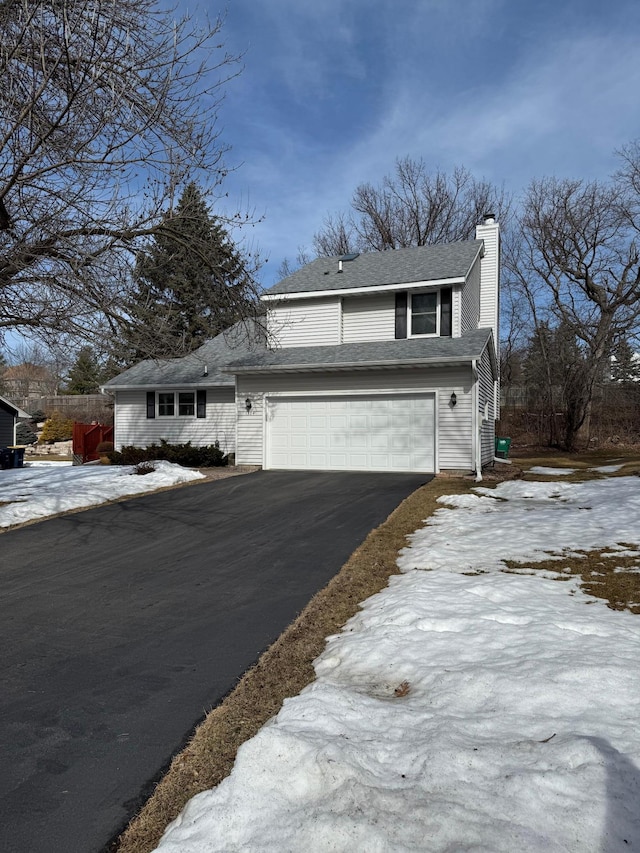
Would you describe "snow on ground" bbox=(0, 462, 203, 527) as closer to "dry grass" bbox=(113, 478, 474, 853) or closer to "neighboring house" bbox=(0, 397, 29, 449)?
"dry grass" bbox=(113, 478, 474, 853)

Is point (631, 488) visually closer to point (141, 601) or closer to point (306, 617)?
point (306, 617)

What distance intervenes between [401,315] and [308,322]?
280cm

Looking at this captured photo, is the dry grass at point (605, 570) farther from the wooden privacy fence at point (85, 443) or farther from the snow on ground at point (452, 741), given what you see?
the wooden privacy fence at point (85, 443)

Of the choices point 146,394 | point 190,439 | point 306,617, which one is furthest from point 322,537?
point 146,394

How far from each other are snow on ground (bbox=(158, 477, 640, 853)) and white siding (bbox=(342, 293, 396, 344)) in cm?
1159

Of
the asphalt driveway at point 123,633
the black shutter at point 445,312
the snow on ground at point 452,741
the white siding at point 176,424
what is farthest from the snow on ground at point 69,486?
the black shutter at point 445,312

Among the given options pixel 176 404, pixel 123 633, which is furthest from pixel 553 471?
pixel 123 633

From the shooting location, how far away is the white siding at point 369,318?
50.8ft

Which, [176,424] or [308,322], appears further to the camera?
[176,424]

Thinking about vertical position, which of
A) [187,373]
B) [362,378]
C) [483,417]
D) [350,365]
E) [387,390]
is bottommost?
[483,417]

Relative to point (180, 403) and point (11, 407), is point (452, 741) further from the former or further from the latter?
point (11, 407)

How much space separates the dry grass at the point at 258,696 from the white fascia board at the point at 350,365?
760 cm

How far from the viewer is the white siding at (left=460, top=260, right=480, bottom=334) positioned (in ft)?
49.7

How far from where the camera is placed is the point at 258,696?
309 cm
